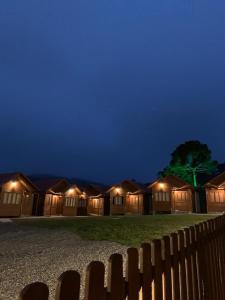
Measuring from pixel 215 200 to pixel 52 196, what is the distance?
21.7 meters

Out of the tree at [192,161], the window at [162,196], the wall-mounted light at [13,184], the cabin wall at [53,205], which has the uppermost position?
the tree at [192,161]

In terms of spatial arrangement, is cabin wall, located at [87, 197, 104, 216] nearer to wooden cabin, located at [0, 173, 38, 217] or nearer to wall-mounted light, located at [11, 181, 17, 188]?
wooden cabin, located at [0, 173, 38, 217]

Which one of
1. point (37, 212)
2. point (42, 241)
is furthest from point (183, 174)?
point (42, 241)

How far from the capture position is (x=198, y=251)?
360cm

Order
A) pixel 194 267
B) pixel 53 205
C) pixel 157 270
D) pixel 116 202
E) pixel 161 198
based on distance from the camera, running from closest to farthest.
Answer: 1. pixel 157 270
2. pixel 194 267
3. pixel 53 205
4. pixel 161 198
5. pixel 116 202

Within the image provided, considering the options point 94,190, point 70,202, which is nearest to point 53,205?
point 70,202

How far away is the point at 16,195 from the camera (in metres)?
27.8

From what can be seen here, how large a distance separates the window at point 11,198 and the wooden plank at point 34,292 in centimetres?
2823

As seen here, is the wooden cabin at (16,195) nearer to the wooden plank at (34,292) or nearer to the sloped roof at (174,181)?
the sloped roof at (174,181)

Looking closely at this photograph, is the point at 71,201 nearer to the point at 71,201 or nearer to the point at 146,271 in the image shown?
the point at 71,201

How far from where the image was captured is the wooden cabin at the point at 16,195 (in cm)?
2659

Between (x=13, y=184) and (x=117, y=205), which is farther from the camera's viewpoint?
(x=117, y=205)

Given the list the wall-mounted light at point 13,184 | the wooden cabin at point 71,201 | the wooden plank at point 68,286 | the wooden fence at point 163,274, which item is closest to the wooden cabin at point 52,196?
the wooden cabin at point 71,201

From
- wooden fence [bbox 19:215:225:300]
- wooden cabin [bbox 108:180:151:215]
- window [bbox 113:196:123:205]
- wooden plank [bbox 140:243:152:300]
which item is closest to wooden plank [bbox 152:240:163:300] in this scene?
wooden fence [bbox 19:215:225:300]
